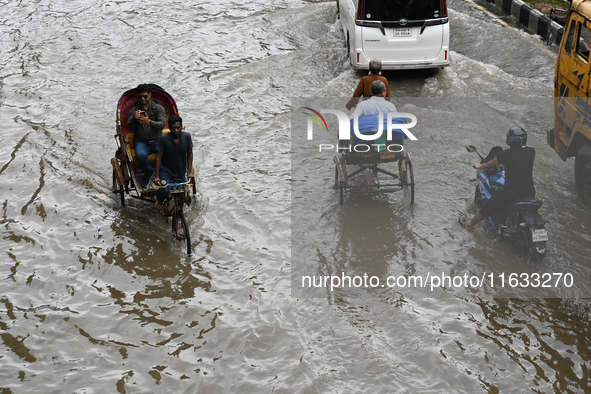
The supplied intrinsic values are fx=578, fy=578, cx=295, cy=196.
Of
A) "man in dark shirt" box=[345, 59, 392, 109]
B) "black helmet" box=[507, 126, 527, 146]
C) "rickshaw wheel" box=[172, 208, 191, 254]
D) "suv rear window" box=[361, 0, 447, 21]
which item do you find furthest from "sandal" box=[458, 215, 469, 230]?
"suv rear window" box=[361, 0, 447, 21]

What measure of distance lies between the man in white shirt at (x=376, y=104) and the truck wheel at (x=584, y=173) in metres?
2.68

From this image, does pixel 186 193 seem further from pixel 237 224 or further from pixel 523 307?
pixel 523 307

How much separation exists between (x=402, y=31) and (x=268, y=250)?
19.6 ft

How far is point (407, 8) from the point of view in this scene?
11.1 m

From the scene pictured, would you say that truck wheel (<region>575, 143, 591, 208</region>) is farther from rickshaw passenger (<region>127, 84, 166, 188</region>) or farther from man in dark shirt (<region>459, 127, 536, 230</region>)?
rickshaw passenger (<region>127, 84, 166, 188</region>)

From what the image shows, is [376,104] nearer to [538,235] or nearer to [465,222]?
[465,222]

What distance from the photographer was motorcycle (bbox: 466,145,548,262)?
6.43 meters

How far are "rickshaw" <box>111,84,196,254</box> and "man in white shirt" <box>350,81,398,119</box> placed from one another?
8.01 feet

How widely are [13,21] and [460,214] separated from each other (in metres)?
14.3

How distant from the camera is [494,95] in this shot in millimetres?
11328

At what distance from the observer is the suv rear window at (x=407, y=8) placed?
435 inches

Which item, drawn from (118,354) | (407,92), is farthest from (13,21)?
(118,354)

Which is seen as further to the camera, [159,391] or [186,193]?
[186,193]

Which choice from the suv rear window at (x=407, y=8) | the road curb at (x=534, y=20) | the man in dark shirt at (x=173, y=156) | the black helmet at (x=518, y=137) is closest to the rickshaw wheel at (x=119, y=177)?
the man in dark shirt at (x=173, y=156)
